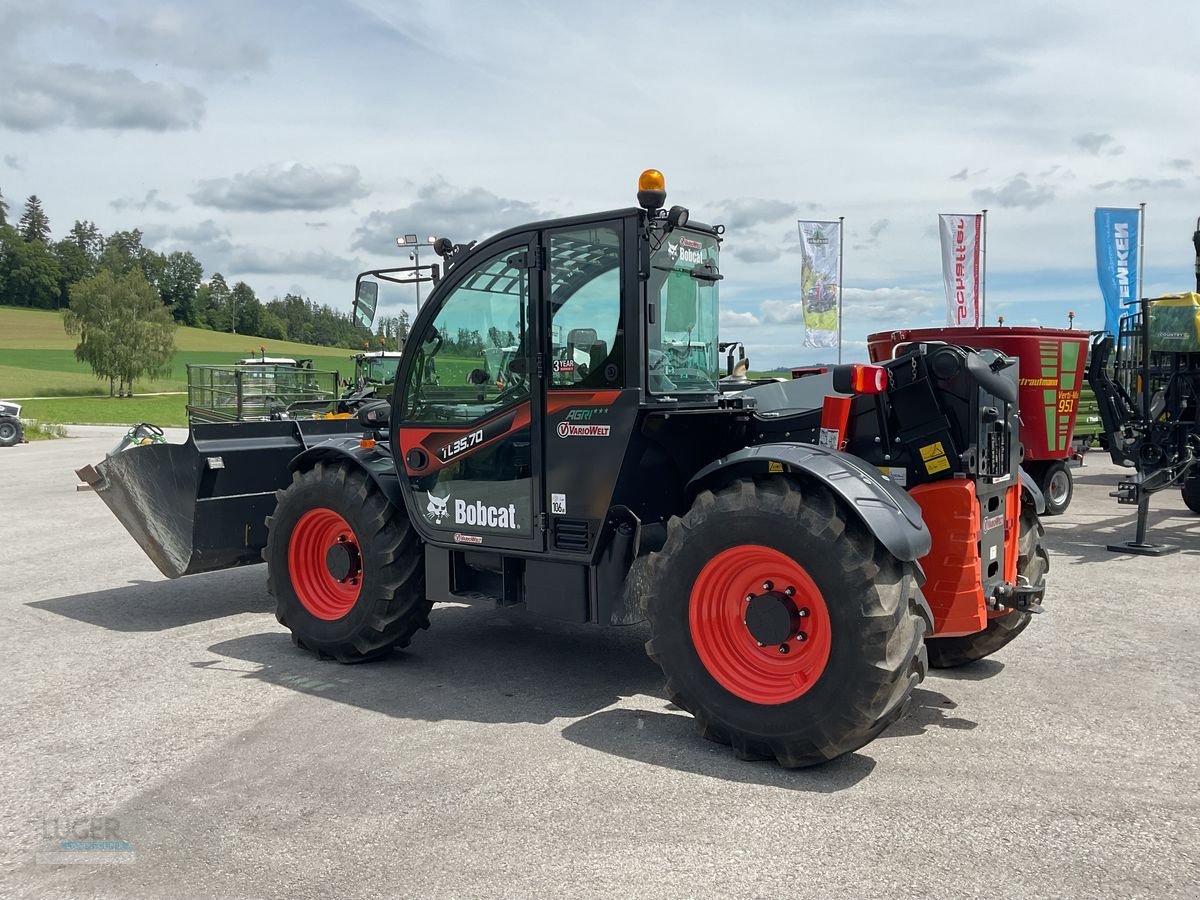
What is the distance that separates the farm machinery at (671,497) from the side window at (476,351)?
14 millimetres

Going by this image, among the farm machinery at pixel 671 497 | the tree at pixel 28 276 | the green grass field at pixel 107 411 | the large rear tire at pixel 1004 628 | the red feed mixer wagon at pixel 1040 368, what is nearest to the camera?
the farm machinery at pixel 671 497

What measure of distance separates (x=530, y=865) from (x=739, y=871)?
27.5 inches

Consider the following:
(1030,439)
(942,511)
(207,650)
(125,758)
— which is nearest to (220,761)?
(125,758)

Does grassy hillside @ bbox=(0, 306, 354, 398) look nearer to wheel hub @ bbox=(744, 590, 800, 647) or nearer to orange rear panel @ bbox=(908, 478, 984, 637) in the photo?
orange rear panel @ bbox=(908, 478, 984, 637)

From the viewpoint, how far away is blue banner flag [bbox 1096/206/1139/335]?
2084 cm

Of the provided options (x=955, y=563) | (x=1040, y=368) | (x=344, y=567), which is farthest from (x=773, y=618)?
(x=1040, y=368)

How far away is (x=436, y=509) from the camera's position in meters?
5.56

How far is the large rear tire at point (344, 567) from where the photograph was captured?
5664 mm

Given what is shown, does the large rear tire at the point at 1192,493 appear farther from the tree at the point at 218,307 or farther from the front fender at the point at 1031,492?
the tree at the point at 218,307

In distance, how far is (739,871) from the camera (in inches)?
128

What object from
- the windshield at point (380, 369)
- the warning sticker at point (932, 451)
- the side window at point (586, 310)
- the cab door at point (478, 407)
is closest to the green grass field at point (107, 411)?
the windshield at point (380, 369)

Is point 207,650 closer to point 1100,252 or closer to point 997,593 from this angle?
point 997,593

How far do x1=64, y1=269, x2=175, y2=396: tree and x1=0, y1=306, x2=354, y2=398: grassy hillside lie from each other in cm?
164

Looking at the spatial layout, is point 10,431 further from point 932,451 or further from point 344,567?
point 932,451
